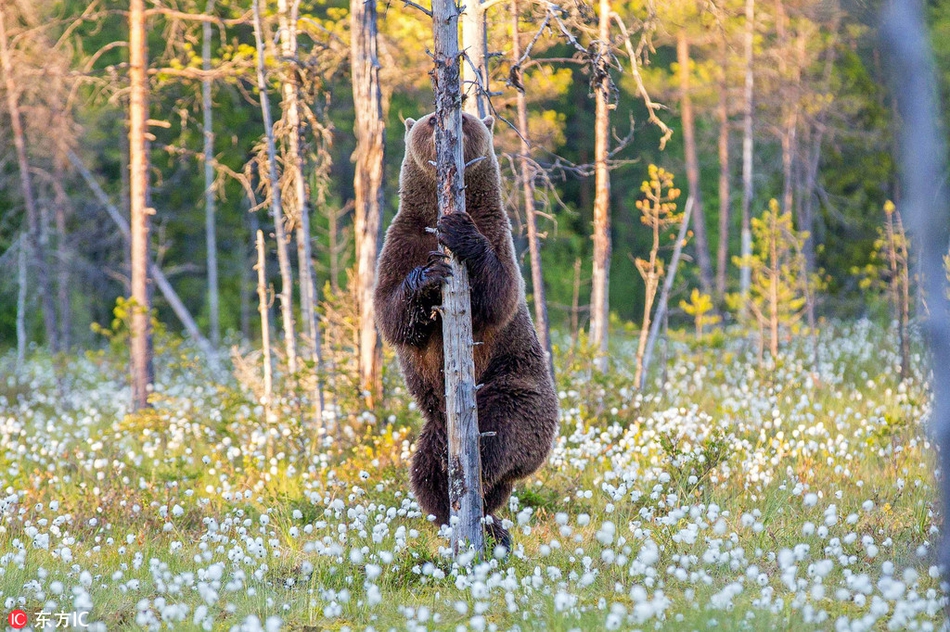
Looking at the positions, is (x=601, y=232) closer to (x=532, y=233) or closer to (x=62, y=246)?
(x=532, y=233)

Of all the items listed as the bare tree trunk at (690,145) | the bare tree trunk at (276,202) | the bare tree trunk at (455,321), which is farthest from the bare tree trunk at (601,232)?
the bare tree trunk at (690,145)

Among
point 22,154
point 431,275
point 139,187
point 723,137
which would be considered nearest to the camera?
point 431,275

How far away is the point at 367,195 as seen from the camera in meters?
10.2

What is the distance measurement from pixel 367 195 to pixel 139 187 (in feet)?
14.8

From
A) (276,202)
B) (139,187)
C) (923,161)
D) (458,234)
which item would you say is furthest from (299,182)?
(923,161)

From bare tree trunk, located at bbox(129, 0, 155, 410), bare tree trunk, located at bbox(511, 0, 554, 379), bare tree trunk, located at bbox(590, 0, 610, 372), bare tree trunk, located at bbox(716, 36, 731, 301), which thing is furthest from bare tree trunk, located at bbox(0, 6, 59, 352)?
bare tree trunk, located at bbox(716, 36, 731, 301)

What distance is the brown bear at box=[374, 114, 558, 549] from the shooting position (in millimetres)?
5887

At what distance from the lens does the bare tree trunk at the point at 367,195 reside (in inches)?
393

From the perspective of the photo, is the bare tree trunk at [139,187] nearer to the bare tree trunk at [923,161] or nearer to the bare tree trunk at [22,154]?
the bare tree trunk at [22,154]

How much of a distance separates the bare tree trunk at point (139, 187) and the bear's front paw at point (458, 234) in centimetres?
849

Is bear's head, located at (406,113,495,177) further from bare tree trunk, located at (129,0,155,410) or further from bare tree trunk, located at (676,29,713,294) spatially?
bare tree trunk, located at (676,29,713,294)

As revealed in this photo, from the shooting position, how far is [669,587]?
5.02 metres

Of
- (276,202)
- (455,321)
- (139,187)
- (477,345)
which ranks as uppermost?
(139,187)

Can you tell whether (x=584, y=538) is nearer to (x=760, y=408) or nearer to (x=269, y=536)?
(x=269, y=536)
